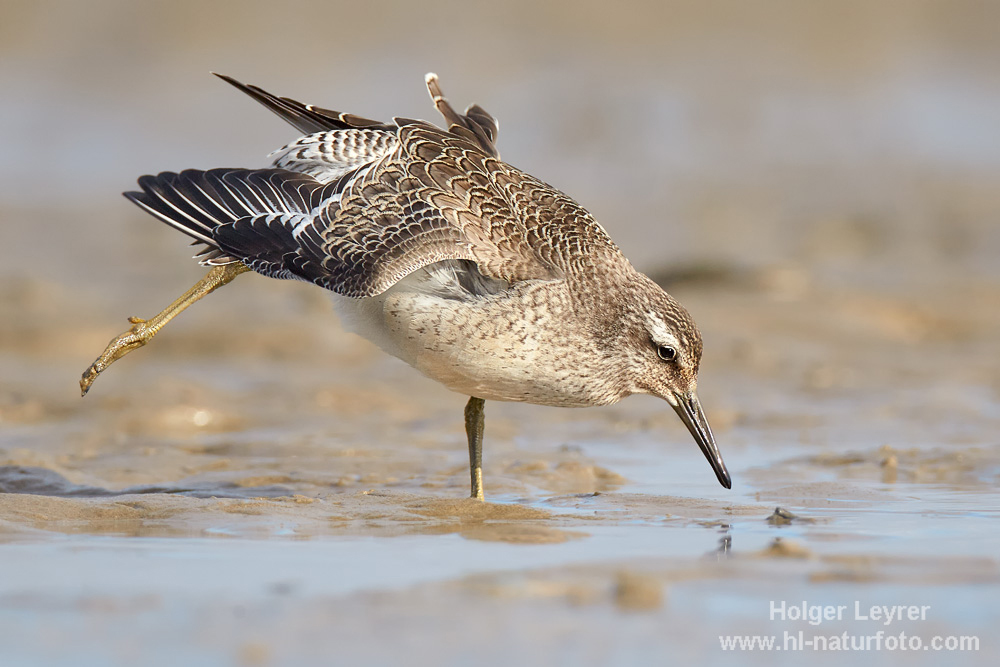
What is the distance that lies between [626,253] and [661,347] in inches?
264

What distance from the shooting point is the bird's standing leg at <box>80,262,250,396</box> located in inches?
266

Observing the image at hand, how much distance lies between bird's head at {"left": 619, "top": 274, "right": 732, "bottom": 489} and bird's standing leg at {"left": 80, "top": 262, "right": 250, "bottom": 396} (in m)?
1.88

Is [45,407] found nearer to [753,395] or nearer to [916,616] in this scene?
[753,395]

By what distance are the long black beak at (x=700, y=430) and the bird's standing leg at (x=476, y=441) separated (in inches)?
39.2

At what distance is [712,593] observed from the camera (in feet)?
14.7

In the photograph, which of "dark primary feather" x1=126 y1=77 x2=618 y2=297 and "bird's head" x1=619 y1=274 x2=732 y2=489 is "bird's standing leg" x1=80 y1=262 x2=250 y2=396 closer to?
"dark primary feather" x1=126 y1=77 x2=618 y2=297

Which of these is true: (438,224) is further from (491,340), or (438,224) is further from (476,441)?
(476,441)

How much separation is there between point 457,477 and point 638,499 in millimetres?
1277

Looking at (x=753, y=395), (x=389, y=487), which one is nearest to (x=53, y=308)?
(x=389, y=487)

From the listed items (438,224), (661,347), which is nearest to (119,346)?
(438,224)

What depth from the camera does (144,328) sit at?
695 cm

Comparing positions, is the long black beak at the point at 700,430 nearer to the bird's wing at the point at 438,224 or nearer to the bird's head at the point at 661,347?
the bird's head at the point at 661,347

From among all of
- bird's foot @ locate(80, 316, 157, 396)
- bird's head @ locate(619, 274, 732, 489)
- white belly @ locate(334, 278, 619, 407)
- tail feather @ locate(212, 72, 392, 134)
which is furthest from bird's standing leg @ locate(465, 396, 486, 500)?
bird's foot @ locate(80, 316, 157, 396)

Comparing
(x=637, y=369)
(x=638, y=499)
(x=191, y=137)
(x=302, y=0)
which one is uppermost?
(x=302, y=0)
